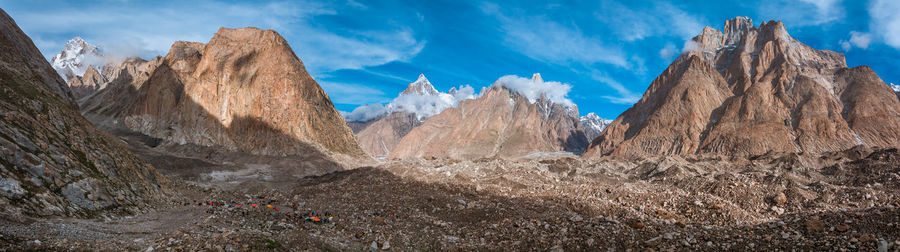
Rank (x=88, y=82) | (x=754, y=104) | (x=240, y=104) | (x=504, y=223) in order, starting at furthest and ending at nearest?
1. (x=88, y=82)
2. (x=754, y=104)
3. (x=240, y=104)
4. (x=504, y=223)

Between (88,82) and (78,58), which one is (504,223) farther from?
(78,58)

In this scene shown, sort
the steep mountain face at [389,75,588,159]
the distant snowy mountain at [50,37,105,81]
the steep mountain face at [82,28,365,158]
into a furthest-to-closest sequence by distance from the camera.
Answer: the distant snowy mountain at [50,37,105,81]
the steep mountain face at [389,75,588,159]
the steep mountain face at [82,28,365,158]

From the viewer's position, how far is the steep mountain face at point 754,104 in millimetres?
88062

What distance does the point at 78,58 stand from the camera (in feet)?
616

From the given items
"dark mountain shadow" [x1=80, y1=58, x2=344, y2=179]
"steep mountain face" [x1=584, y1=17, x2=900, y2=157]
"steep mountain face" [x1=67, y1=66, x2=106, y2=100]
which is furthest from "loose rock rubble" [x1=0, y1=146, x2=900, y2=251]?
"steep mountain face" [x1=67, y1=66, x2=106, y2=100]

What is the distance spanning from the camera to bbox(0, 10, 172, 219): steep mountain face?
10.4 m

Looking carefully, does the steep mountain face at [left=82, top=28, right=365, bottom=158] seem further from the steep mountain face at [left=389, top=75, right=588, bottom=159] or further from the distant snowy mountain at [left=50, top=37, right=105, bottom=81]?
the distant snowy mountain at [left=50, top=37, right=105, bottom=81]

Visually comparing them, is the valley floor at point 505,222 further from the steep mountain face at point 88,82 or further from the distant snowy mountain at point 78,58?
the distant snowy mountain at point 78,58

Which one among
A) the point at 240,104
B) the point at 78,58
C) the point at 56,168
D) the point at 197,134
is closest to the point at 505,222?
the point at 56,168

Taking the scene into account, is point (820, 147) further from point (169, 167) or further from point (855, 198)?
point (169, 167)

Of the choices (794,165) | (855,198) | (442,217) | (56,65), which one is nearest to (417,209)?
(442,217)

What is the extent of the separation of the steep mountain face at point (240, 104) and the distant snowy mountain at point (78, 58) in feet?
431

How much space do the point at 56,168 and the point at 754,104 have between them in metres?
125

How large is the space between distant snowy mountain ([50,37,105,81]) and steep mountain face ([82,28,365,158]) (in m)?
131
